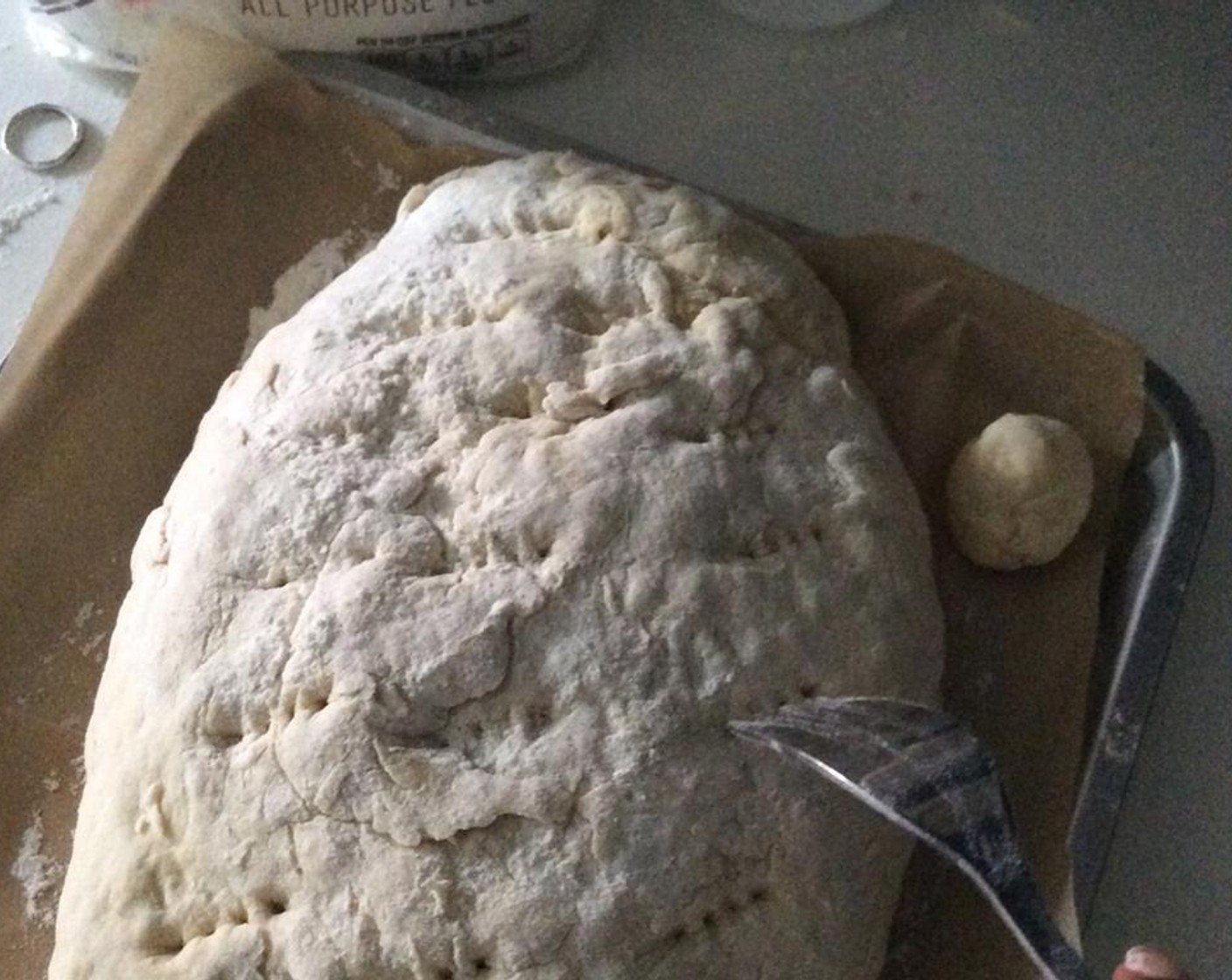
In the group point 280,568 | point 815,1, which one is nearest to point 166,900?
point 280,568

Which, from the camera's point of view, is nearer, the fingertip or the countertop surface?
the fingertip

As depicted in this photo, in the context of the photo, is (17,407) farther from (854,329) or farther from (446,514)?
(854,329)

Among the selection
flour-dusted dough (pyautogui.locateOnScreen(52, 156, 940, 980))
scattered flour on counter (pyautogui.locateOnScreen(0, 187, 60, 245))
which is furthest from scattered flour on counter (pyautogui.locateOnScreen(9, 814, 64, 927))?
scattered flour on counter (pyautogui.locateOnScreen(0, 187, 60, 245))

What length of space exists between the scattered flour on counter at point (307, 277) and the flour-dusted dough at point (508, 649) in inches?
6.5

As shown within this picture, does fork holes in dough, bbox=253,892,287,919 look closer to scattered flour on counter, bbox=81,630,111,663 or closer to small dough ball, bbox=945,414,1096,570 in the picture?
scattered flour on counter, bbox=81,630,111,663

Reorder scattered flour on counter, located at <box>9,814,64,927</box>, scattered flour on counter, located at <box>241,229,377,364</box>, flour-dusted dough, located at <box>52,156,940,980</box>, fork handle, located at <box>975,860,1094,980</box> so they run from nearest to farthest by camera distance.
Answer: fork handle, located at <box>975,860,1094,980</box>
flour-dusted dough, located at <box>52,156,940,980</box>
scattered flour on counter, located at <box>9,814,64,927</box>
scattered flour on counter, located at <box>241,229,377,364</box>

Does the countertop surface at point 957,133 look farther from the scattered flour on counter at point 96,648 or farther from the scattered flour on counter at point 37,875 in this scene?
the scattered flour on counter at point 37,875

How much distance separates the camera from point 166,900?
29.4 inches

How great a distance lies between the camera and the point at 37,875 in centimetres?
88

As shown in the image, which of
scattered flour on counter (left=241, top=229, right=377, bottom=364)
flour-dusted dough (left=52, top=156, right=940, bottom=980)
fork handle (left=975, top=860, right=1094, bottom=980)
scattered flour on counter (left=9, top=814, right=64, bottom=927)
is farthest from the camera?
scattered flour on counter (left=241, top=229, right=377, bottom=364)

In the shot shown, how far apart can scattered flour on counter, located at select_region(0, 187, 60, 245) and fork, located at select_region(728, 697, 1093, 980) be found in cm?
82

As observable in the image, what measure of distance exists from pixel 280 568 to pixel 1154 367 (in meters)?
0.68

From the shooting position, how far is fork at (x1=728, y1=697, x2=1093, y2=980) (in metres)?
0.62

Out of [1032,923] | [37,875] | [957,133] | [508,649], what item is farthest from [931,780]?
[957,133]
